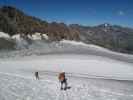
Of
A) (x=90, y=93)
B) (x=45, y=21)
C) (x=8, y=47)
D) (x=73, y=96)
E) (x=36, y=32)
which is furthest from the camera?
(x=45, y=21)

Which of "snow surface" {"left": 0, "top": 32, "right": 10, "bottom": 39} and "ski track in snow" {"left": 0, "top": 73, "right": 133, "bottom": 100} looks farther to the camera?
"snow surface" {"left": 0, "top": 32, "right": 10, "bottom": 39}

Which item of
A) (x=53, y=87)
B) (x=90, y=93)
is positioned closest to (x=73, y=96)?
(x=90, y=93)

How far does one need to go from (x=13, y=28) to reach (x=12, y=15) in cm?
1298

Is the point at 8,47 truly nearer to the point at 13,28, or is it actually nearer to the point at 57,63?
the point at 13,28

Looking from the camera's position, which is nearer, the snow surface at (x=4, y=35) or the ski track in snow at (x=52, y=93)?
the ski track in snow at (x=52, y=93)

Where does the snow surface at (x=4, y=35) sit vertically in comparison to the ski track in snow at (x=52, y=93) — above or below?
above

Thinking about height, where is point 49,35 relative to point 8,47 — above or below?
above

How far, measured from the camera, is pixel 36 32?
282ft

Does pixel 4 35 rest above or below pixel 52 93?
above

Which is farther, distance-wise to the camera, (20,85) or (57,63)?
(57,63)

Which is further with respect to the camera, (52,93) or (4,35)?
(4,35)

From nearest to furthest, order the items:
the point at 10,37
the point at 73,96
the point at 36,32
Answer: the point at 73,96 < the point at 10,37 < the point at 36,32

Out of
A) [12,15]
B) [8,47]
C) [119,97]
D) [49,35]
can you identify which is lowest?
[119,97]

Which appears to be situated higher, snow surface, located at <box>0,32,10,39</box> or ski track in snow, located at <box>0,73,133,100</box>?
snow surface, located at <box>0,32,10,39</box>
